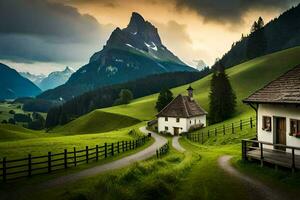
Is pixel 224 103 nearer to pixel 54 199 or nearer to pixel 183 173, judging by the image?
pixel 183 173

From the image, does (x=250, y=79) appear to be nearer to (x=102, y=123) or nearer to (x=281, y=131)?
(x=102, y=123)

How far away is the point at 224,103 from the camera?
91625mm

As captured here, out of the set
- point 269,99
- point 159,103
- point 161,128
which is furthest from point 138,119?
point 269,99

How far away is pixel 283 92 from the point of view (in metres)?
26.8

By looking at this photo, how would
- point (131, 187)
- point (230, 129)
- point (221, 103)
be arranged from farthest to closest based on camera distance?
point (221, 103), point (230, 129), point (131, 187)

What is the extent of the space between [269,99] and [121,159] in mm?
16499

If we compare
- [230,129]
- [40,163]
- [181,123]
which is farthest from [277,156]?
[181,123]

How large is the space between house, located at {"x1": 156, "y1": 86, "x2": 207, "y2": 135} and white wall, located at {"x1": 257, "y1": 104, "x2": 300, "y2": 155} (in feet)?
182

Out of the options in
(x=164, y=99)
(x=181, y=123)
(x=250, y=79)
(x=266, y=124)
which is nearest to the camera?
(x=266, y=124)

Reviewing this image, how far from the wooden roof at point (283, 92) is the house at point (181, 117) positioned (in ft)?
184

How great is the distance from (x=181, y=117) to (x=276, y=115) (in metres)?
59.1

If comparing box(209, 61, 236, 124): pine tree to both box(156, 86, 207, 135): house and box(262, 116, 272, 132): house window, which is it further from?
box(262, 116, 272, 132): house window

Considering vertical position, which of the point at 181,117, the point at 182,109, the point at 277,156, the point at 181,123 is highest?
the point at 182,109

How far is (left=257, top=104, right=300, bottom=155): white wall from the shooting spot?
2515 cm
